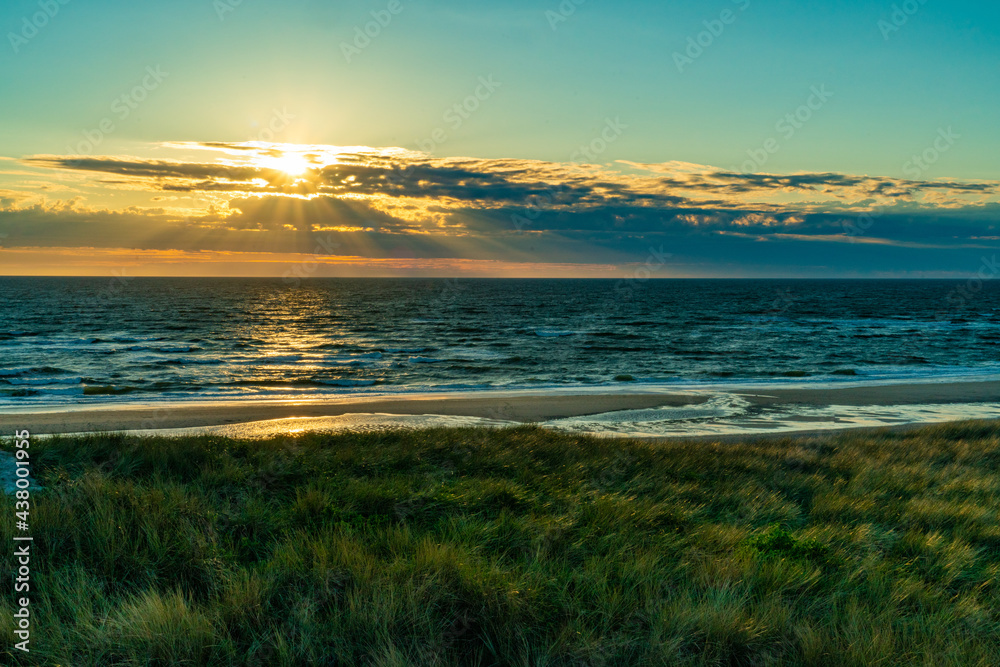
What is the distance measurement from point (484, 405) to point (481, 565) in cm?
1676

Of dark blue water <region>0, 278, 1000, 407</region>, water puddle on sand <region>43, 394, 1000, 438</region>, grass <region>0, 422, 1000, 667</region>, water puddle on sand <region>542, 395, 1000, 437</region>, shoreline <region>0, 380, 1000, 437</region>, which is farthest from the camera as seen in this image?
dark blue water <region>0, 278, 1000, 407</region>

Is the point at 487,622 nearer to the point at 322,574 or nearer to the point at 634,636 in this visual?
the point at 634,636

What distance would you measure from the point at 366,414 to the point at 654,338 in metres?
35.5

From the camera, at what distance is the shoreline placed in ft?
57.7

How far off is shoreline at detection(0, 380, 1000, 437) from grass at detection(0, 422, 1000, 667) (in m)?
9.74

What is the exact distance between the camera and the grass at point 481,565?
3.85 m

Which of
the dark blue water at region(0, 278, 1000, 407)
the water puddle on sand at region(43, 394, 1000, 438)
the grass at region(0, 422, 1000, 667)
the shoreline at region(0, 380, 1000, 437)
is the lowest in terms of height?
the dark blue water at region(0, 278, 1000, 407)

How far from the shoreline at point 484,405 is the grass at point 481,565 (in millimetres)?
9741

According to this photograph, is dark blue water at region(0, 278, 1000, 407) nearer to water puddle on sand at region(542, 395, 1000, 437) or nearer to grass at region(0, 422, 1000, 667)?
water puddle on sand at region(542, 395, 1000, 437)

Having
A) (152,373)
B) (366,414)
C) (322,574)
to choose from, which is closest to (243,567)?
(322,574)

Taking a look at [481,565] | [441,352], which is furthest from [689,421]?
[441,352]

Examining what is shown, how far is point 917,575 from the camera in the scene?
552 cm

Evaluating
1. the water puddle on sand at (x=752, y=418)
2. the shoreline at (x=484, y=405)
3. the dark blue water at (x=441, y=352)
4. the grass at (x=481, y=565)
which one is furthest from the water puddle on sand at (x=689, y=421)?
the grass at (x=481, y=565)

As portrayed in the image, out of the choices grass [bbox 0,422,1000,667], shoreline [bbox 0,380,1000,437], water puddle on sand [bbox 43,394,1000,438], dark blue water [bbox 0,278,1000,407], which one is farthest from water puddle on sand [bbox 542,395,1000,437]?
grass [bbox 0,422,1000,667]
